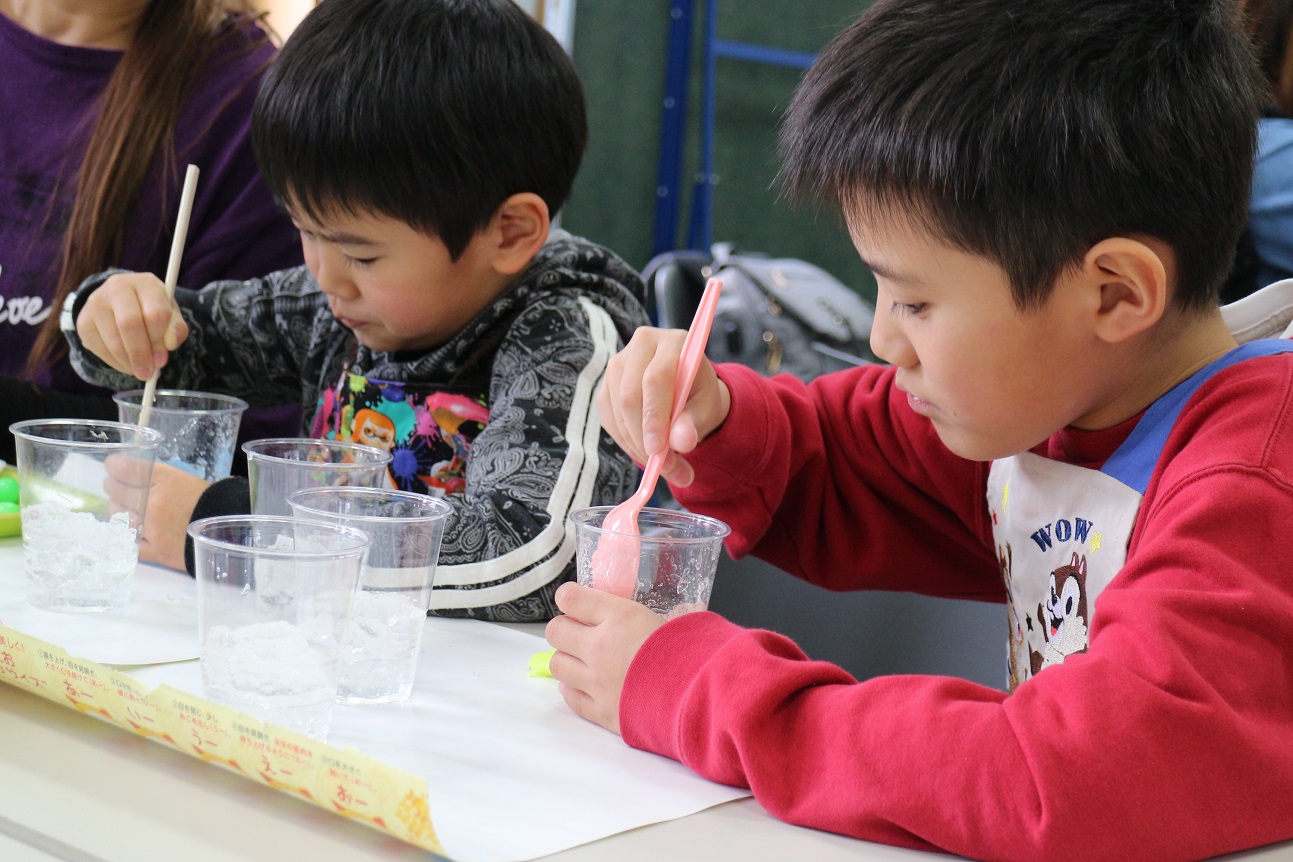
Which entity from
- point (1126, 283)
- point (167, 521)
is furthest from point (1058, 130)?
point (167, 521)

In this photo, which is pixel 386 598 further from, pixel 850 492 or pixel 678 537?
pixel 850 492

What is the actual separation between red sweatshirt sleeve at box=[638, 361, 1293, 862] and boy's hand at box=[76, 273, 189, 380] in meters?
0.77

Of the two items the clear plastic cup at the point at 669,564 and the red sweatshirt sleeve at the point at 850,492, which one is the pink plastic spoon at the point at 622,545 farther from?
the red sweatshirt sleeve at the point at 850,492

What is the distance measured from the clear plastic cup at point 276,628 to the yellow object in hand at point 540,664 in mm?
181

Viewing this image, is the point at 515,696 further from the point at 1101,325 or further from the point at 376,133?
the point at 376,133

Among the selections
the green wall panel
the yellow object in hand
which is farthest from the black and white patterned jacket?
the green wall panel

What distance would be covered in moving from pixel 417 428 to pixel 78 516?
48cm

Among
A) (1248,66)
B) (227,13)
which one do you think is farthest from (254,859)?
(227,13)

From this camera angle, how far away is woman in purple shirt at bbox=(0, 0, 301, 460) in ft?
5.13

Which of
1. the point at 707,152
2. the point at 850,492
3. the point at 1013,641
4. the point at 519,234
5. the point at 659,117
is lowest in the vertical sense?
the point at 1013,641

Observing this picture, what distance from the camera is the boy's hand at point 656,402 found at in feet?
3.02

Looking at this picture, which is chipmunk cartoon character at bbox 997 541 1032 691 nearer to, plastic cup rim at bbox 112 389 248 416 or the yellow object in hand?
the yellow object in hand

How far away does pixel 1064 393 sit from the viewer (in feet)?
2.80

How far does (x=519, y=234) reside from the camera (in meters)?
1.35
